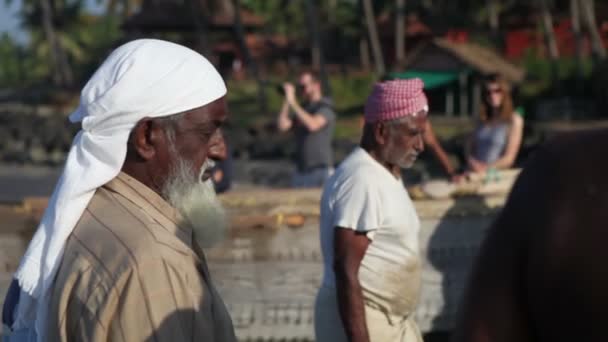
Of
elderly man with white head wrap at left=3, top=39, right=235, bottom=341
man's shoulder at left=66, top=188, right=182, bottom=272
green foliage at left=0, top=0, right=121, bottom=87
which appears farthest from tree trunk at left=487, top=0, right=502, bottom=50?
man's shoulder at left=66, top=188, right=182, bottom=272

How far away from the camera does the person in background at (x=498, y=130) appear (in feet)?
26.3

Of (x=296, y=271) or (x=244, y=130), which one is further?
(x=244, y=130)

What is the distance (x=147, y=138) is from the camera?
8.51 ft

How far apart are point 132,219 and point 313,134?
22.1ft

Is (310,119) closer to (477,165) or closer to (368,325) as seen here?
(477,165)

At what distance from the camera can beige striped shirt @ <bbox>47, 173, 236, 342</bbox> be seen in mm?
2293

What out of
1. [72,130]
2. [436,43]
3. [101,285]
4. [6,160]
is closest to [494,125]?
[101,285]

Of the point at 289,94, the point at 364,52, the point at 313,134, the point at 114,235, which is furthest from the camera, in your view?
the point at 364,52

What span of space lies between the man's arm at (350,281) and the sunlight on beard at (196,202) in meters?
1.14

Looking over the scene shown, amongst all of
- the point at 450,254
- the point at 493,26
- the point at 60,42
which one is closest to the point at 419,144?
the point at 450,254

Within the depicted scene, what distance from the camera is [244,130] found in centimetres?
3002

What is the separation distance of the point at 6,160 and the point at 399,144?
83.0 feet

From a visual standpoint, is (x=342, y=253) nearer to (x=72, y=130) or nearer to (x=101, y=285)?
(x=101, y=285)

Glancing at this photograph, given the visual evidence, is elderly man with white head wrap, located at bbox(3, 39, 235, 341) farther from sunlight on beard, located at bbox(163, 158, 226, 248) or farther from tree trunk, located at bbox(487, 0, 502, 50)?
tree trunk, located at bbox(487, 0, 502, 50)
